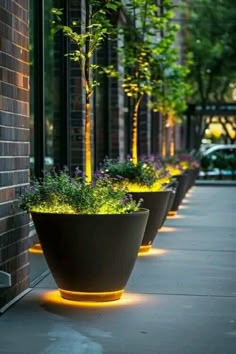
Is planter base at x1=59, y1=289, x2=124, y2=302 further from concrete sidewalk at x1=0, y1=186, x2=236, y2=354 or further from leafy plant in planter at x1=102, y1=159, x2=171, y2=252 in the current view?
leafy plant in planter at x1=102, y1=159, x2=171, y2=252

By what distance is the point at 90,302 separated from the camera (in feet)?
23.8

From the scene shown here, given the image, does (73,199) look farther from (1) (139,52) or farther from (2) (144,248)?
(1) (139,52)

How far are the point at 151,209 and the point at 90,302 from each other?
3.39m

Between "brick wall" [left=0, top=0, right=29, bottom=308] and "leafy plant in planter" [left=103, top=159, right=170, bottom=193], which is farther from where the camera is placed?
"leafy plant in planter" [left=103, top=159, right=170, bottom=193]

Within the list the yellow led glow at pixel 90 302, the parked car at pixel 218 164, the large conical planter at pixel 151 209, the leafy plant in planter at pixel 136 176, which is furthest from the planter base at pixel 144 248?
the parked car at pixel 218 164

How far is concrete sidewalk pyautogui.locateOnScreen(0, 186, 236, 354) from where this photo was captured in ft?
19.2

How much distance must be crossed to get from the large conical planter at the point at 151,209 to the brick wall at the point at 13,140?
2798 mm

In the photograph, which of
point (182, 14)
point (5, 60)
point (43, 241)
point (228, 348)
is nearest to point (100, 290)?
point (43, 241)

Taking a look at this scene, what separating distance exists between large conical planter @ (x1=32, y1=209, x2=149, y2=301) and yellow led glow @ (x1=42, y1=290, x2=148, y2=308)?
59mm

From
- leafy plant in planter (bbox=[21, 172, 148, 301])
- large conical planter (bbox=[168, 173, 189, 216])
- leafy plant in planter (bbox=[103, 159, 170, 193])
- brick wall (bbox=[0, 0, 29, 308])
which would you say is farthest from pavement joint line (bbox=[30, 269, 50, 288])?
large conical planter (bbox=[168, 173, 189, 216])

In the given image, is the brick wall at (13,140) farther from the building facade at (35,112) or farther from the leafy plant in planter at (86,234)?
the leafy plant in planter at (86,234)

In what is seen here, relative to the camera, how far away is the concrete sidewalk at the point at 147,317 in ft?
19.2

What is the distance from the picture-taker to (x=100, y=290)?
7152 millimetres

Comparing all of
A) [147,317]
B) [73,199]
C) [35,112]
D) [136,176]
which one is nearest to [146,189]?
[136,176]
